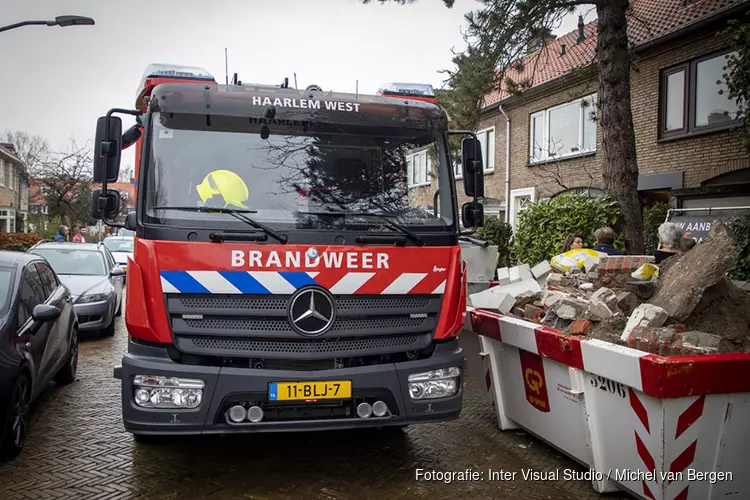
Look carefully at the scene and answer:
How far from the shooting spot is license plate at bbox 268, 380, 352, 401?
4023 millimetres

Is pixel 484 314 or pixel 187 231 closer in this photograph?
pixel 187 231

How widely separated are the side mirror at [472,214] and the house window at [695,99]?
32.3ft

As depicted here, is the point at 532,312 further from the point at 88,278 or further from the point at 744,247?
the point at 88,278

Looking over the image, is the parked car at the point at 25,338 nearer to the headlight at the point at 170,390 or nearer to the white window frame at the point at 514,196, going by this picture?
the headlight at the point at 170,390

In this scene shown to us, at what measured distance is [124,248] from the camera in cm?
2125

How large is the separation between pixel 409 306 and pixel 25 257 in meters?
4.31

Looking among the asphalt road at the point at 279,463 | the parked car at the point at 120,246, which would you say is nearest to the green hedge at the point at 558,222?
the asphalt road at the point at 279,463

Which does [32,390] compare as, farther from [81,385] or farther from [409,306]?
[409,306]

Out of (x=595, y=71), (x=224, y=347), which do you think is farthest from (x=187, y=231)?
(x=595, y=71)

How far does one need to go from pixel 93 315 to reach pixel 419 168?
23.8ft

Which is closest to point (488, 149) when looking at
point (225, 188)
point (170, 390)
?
point (225, 188)

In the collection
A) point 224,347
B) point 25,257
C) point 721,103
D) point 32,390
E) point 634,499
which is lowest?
point 634,499

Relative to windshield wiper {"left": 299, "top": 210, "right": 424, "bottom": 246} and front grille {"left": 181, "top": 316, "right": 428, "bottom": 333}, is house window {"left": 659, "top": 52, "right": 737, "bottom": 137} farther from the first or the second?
front grille {"left": 181, "top": 316, "right": 428, "bottom": 333}

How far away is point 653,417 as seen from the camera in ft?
12.0
